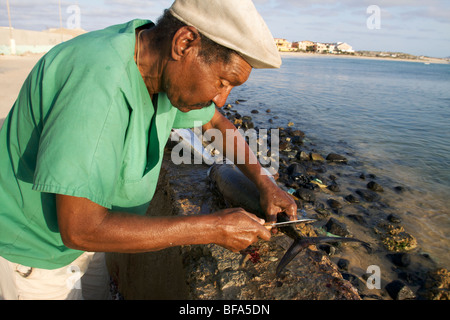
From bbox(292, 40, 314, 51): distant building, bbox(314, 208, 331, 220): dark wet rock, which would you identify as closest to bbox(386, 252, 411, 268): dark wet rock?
bbox(314, 208, 331, 220): dark wet rock

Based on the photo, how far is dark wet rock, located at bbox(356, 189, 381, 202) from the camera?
6.75 metres

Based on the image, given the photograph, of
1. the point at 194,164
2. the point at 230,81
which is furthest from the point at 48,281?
the point at 194,164

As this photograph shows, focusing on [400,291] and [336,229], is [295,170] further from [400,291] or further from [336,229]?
[400,291]

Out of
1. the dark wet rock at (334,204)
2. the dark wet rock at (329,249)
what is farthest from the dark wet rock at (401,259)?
the dark wet rock at (334,204)

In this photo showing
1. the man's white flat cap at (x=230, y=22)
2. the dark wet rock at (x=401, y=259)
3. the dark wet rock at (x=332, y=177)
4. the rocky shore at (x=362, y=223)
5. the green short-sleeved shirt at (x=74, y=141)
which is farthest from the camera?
the dark wet rock at (x=332, y=177)

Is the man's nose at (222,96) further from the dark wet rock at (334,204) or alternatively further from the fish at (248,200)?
the dark wet rock at (334,204)

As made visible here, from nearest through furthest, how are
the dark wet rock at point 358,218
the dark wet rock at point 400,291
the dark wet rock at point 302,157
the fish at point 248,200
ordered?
the fish at point 248,200, the dark wet rock at point 400,291, the dark wet rock at point 358,218, the dark wet rock at point 302,157

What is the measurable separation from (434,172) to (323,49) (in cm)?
12393

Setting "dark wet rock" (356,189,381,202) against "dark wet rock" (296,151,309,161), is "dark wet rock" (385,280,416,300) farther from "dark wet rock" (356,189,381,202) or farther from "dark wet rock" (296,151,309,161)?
"dark wet rock" (296,151,309,161)

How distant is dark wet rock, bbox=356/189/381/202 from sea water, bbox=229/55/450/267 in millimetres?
514

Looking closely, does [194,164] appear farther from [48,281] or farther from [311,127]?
[311,127]

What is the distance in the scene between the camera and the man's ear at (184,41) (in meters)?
1.49

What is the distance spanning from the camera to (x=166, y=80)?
1.68 meters

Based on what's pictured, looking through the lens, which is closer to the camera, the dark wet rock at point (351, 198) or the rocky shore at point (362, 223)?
the rocky shore at point (362, 223)
